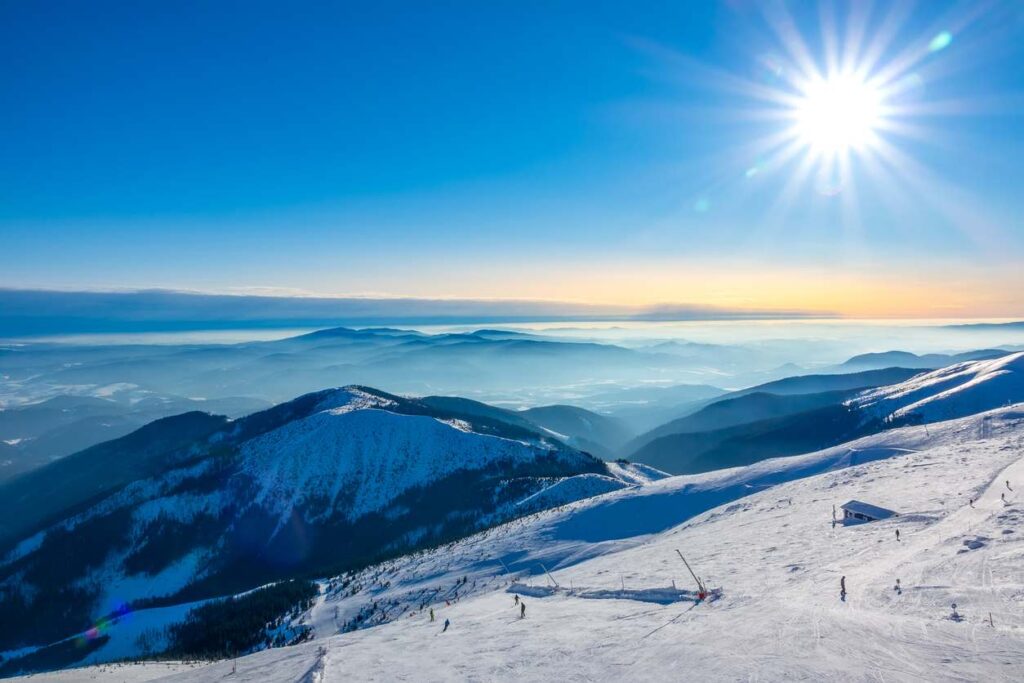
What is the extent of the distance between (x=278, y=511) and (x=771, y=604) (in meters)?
129

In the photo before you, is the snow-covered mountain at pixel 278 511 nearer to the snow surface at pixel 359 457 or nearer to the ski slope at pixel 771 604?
the snow surface at pixel 359 457

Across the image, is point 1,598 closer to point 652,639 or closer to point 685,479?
point 685,479

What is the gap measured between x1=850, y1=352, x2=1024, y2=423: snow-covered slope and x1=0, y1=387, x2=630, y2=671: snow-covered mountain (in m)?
95.9

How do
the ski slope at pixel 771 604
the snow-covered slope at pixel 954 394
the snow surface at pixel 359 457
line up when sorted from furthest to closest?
the snow-covered slope at pixel 954 394 → the snow surface at pixel 359 457 → the ski slope at pixel 771 604

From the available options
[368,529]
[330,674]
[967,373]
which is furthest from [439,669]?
[967,373]

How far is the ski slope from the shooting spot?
40.2ft

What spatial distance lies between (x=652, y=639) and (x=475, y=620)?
11105mm

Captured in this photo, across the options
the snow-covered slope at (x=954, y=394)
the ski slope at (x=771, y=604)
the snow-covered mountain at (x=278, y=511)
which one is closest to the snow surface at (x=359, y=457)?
the snow-covered mountain at (x=278, y=511)

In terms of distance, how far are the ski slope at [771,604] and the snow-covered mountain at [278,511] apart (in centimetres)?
5377

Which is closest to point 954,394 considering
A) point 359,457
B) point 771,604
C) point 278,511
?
point 359,457

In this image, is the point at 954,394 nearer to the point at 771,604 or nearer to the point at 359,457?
→ the point at 359,457

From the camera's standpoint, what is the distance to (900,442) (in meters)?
52.8

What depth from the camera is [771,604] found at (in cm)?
1711

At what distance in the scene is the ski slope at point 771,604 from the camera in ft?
40.2
